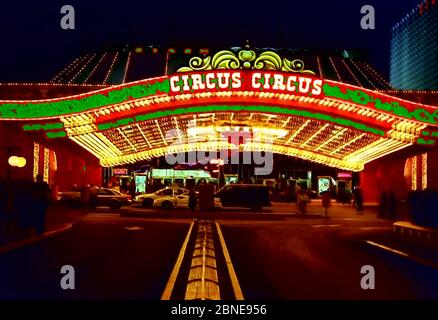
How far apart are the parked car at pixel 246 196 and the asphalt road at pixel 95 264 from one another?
17.2 metres

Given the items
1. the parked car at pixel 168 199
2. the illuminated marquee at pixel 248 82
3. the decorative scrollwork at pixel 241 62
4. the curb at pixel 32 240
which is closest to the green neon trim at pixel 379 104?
the illuminated marquee at pixel 248 82

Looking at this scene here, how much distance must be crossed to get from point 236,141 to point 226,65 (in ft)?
72.8

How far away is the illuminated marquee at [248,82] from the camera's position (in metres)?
26.6

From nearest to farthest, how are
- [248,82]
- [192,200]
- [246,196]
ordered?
1. [248,82]
2. [192,200]
3. [246,196]

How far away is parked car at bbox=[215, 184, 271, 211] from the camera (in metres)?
38.1

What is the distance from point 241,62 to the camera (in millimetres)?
27281

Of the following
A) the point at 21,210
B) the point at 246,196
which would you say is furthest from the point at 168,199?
the point at 21,210

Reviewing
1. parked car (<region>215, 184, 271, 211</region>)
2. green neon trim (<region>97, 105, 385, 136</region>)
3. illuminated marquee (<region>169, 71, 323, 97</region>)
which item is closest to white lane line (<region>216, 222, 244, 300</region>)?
illuminated marquee (<region>169, 71, 323, 97</region>)

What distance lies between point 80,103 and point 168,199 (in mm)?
12521

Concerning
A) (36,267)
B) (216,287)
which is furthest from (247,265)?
(36,267)

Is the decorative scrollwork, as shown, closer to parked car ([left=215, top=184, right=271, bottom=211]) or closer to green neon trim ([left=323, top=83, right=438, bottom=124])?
green neon trim ([left=323, top=83, right=438, bottom=124])

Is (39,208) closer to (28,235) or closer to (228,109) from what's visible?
(28,235)

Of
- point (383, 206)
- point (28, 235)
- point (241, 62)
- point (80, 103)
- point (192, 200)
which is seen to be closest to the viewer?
point (28, 235)
